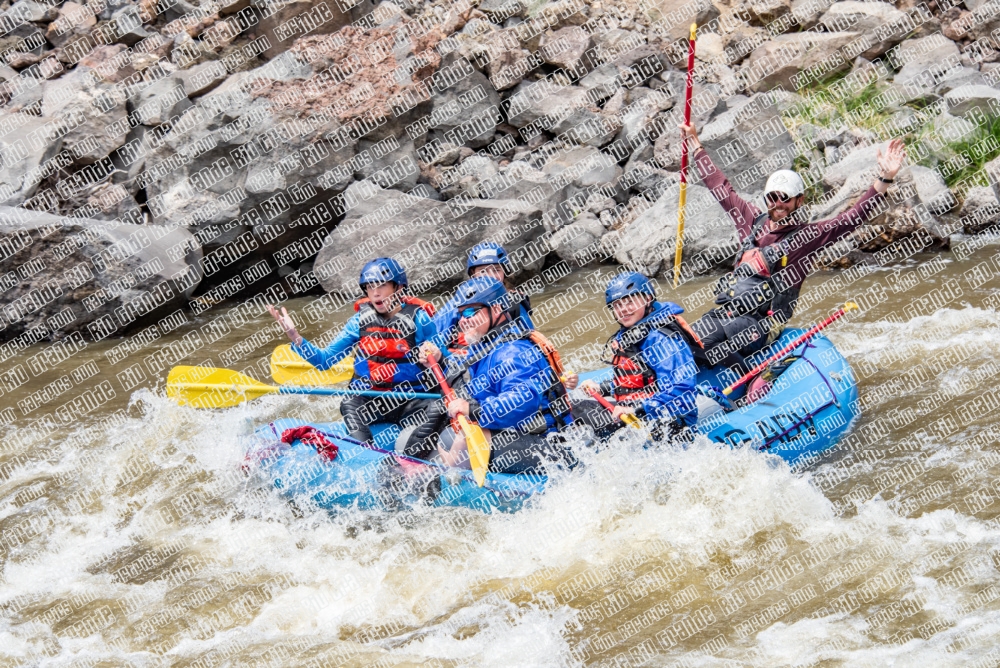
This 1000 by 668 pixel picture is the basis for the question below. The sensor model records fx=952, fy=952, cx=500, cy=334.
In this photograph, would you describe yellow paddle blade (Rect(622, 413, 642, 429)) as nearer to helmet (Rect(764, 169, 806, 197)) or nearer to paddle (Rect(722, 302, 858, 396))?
paddle (Rect(722, 302, 858, 396))

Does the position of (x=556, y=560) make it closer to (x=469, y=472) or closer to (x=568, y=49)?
(x=469, y=472)

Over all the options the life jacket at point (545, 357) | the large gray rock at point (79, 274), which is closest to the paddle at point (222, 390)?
the life jacket at point (545, 357)

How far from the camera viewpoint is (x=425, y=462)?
Result: 17.1ft

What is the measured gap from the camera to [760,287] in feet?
19.4

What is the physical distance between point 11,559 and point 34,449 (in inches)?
57.2

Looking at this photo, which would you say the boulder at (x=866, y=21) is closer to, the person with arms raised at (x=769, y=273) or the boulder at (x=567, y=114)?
the boulder at (x=567, y=114)

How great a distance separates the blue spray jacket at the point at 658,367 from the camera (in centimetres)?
505

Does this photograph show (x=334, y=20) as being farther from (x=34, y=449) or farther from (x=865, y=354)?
(x=865, y=354)

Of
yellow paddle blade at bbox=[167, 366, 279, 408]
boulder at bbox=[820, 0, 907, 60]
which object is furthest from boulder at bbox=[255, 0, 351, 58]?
yellow paddle blade at bbox=[167, 366, 279, 408]

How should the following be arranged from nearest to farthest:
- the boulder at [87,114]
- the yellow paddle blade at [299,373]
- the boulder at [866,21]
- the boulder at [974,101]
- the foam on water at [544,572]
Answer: the foam on water at [544,572] < the yellow paddle blade at [299,373] < the boulder at [974,101] < the boulder at [87,114] < the boulder at [866,21]

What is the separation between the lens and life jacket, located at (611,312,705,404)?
5.16 meters

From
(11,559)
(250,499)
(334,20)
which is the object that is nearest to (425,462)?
(250,499)

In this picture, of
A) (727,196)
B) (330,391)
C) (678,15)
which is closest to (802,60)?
(678,15)

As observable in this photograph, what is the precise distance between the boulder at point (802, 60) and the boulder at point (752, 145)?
1.27 meters
